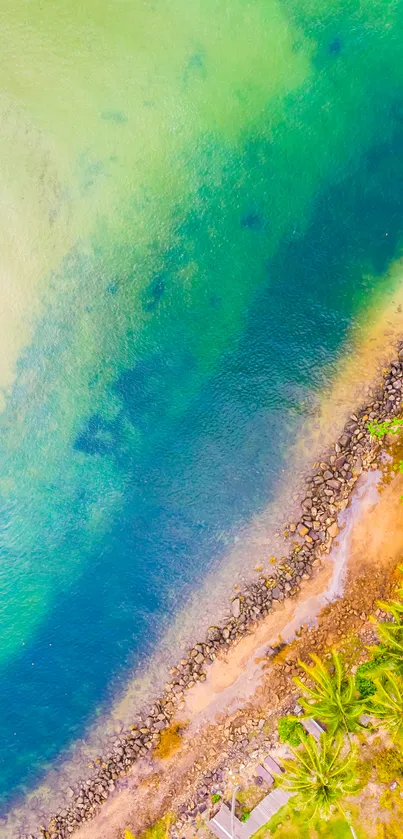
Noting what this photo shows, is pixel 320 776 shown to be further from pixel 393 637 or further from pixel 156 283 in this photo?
pixel 156 283

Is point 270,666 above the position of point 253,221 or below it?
below

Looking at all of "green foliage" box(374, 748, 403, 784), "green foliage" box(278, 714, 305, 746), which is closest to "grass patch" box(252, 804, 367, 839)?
"green foliage" box(374, 748, 403, 784)

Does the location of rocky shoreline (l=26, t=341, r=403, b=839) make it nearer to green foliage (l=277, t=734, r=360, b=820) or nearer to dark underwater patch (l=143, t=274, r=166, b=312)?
green foliage (l=277, t=734, r=360, b=820)

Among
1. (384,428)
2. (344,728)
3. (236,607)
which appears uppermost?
(384,428)

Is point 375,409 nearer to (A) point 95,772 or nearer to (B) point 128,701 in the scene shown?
(B) point 128,701

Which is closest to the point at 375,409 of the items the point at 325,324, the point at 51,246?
the point at 325,324

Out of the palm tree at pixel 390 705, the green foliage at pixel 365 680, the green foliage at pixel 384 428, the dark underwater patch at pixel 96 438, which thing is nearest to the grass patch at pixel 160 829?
the green foliage at pixel 365 680

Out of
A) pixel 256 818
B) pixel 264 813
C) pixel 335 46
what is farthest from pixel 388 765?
pixel 335 46
